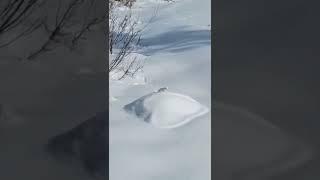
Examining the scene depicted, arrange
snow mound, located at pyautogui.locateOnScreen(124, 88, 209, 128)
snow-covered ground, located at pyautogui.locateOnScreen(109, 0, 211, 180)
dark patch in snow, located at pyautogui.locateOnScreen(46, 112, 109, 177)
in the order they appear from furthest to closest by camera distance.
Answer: snow mound, located at pyautogui.locateOnScreen(124, 88, 209, 128), snow-covered ground, located at pyautogui.locateOnScreen(109, 0, 211, 180), dark patch in snow, located at pyautogui.locateOnScreen(46, 112, 109, 177)

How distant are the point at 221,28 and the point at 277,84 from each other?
1.00ft

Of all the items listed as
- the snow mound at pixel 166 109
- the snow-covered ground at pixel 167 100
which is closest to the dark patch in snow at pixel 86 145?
the snow-covered ground at pixel 167 100

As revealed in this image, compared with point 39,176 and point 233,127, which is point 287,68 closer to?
point 233,127

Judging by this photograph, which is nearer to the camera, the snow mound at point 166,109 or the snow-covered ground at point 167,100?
the snow-covered ground at point 167,100

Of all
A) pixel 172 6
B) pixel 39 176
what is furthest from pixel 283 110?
pixel 172 6

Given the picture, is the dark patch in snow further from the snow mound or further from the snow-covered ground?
the snow mound

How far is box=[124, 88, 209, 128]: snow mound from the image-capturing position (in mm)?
2781

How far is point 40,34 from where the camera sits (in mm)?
2354

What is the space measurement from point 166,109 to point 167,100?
0.21 ft

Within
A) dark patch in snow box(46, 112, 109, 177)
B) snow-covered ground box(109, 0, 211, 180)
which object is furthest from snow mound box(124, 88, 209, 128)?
dark patch in snow box(46, 112, 109, 177)

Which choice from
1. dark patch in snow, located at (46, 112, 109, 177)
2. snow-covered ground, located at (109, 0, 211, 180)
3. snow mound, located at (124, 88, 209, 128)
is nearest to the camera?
dark patch in snow, located at (46, 112, 109, 177)

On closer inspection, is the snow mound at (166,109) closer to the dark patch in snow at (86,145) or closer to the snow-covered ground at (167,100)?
the snow-covered ground at (167,100)

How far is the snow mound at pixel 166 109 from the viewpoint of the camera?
2.78 meters

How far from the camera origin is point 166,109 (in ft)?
9.35
